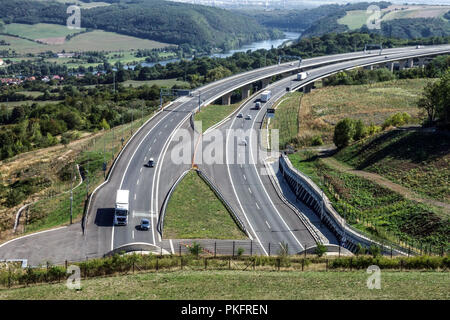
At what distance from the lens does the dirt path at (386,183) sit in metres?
50.2

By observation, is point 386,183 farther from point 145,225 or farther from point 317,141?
point 145,225

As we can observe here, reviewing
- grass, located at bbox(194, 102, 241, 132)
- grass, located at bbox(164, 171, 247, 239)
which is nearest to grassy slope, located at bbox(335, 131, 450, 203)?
grass, located at bbox(164, 171, 247, 239)

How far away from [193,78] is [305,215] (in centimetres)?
11236

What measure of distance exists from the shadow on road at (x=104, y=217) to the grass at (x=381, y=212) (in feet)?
75.8

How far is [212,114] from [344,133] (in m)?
35.7

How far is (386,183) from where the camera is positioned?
56688 mm

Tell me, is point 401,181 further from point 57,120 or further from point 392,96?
point 57,120

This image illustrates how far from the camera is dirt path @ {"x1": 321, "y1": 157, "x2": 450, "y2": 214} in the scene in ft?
165

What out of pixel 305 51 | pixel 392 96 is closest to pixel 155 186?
pixel 392 96

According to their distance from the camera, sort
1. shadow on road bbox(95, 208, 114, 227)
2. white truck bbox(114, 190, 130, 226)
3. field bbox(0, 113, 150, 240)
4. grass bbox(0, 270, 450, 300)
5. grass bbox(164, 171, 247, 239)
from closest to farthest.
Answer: grass bbox(0, 270, 450, 300) < grass bbox(164, 171, 247, 239) < white truck bbox(114, 190, 130, 226) < shadow on road bbox(95, 208, 114, 227) < field bbox(0, 113, 150, 240)

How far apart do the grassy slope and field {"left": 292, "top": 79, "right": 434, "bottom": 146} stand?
553 inches

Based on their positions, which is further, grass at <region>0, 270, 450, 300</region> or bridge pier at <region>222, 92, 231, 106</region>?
bridge pier at <region>222, 92, 231, 106</region>

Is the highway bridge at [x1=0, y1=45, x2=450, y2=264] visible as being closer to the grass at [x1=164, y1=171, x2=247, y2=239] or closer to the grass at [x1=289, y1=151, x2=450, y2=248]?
the grass at [x1=164, y1=171, x2=247, y2=239]

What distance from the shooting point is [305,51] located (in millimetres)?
196000
